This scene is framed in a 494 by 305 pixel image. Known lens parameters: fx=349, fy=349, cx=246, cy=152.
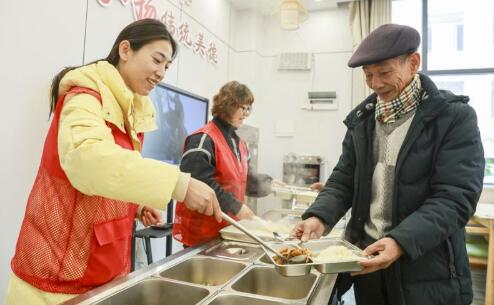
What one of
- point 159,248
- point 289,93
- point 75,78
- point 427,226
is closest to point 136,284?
point 75,78

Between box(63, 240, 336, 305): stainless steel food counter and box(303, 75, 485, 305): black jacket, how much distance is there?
0.28m

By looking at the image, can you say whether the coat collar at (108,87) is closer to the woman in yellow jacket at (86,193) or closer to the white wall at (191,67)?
the woman in yellow jacket at (86,193)

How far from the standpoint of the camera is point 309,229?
1268mm

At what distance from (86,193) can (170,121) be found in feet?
8.07

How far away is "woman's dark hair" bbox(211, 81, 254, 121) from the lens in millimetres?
1994

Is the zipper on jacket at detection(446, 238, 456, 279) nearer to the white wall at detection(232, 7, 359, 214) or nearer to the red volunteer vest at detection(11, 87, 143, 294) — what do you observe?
the red volunteer vest at detection(11, 87, 143, 294)

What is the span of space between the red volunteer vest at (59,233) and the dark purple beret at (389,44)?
853mm

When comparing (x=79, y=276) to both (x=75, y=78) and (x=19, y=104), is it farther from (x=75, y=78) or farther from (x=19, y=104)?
(x=19, y=104)

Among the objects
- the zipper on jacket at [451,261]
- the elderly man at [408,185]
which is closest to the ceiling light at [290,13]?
the elderly man at [408,185]

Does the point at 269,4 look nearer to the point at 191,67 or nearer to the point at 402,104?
the point at 191,67

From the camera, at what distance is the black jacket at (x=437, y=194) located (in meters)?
1.01

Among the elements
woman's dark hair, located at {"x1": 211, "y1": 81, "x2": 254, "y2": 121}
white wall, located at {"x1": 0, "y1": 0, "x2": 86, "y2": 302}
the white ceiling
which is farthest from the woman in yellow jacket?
the white ceiling

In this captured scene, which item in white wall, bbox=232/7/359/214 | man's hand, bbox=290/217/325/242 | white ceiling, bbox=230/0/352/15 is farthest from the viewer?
white wall, bbox=232/7/359/214

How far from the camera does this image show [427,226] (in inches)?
38.7
